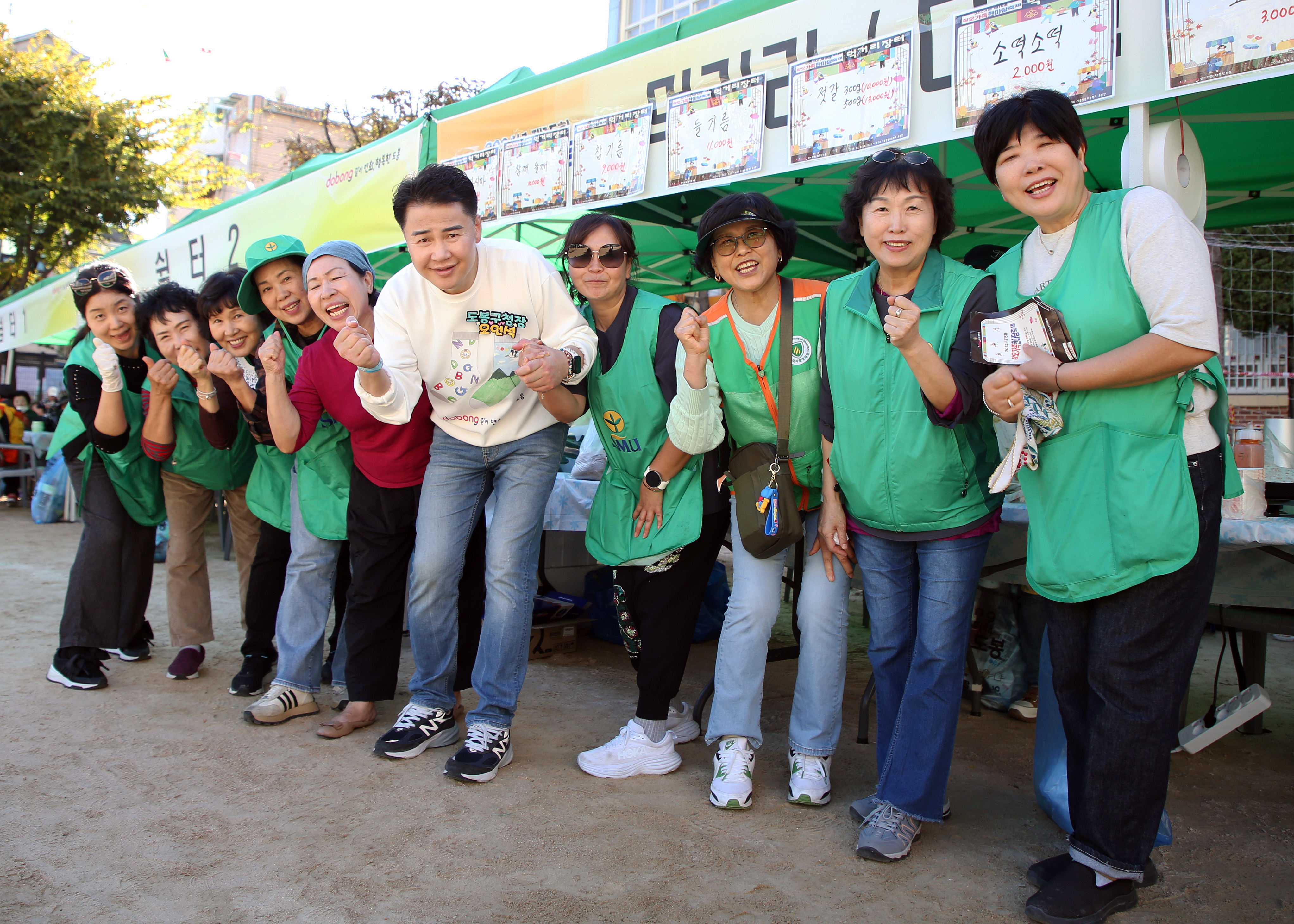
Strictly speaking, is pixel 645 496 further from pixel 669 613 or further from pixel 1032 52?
pixel 1032 52

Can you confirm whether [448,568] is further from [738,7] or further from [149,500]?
[738,7]

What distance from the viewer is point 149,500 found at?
349 cm

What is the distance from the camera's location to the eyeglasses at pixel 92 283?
3.32 m

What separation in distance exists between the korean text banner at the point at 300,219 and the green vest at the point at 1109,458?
3.30 metres

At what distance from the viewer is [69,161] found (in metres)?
13.0

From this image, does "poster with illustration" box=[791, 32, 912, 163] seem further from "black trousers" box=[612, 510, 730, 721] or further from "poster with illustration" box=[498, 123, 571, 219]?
"black trousers" box=[612, 510, 730, 721]

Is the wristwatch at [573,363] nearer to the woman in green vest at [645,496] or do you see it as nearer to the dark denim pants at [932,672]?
the woman in green vest at [645,496]

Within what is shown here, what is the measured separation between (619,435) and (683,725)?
3.29 ft

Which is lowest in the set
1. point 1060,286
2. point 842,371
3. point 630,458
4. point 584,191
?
point 630,458

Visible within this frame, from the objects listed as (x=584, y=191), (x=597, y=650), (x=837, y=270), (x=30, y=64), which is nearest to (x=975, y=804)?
(x=597, y=650)

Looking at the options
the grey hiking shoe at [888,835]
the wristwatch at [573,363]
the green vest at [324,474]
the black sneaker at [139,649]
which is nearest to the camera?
the grey hiking shoe at [888,835]

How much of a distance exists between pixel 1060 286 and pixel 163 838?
2.41 meters

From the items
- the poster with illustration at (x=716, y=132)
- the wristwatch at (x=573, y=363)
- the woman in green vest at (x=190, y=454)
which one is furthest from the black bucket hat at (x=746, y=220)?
the woman in green vest at (x=190, y=454)

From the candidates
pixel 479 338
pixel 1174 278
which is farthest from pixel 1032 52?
pixel 479 338
